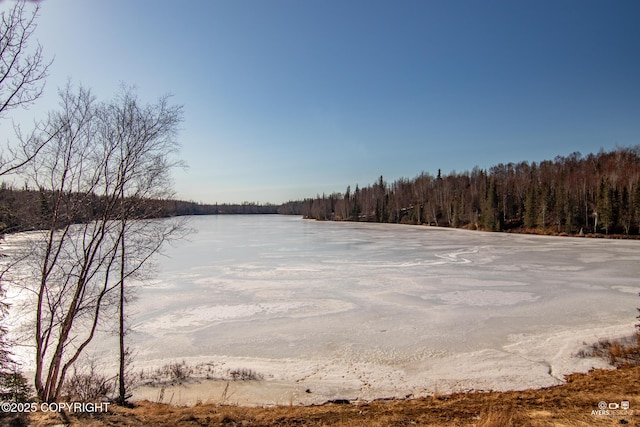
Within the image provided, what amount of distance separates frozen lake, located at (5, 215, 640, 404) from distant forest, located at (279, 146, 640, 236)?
32384mm

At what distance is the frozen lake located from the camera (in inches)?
290

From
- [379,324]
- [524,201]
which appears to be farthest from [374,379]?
[524,201]

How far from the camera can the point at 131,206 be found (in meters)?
7.09

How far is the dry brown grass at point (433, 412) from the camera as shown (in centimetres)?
470

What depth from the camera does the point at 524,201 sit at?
2306 inches

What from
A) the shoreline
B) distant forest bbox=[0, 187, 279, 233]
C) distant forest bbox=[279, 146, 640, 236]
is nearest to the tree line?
distant forest bbox=[0, 187, 279, 233]

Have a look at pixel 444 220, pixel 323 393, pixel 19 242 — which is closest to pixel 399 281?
pixel 323 393

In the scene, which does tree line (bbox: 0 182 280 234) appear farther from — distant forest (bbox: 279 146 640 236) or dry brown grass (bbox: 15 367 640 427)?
distant forest (bbox: 279 146 640 236)

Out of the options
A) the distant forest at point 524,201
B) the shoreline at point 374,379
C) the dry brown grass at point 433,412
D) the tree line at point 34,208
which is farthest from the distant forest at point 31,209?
the distant forest at point 524,201

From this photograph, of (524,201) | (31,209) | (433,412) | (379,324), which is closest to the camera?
(433,412)

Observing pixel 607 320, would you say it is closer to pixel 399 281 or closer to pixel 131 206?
pixel 399 281

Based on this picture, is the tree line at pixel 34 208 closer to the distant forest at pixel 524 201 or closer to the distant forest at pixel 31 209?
the distant forest at pixel 31 209

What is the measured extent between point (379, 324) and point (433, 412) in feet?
17.3

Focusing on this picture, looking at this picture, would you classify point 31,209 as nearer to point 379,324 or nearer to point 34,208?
point 34,208
